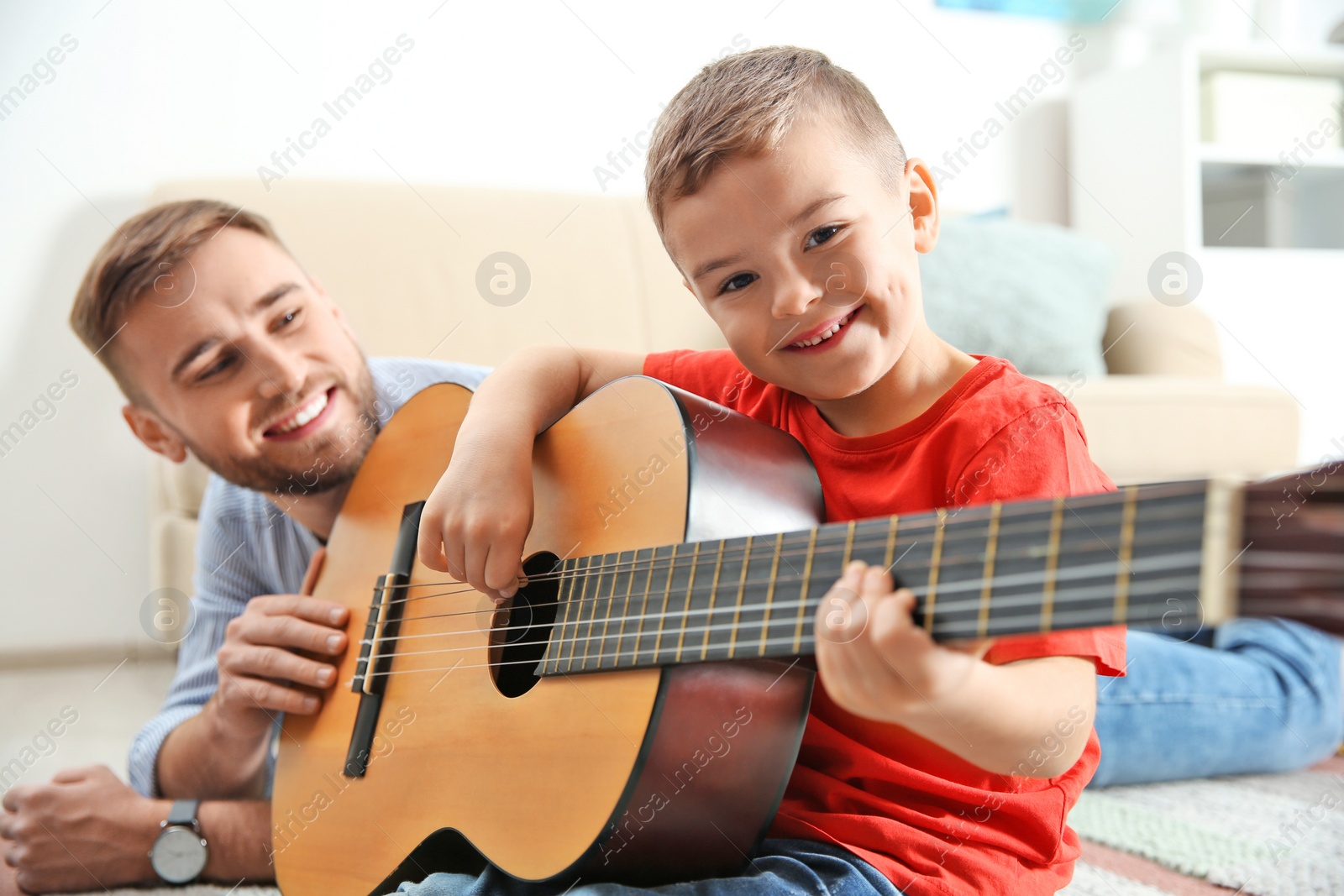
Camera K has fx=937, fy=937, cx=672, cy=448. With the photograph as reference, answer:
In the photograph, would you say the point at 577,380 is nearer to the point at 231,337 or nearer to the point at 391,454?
the point at 391,454

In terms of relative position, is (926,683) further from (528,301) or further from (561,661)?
(528,301)

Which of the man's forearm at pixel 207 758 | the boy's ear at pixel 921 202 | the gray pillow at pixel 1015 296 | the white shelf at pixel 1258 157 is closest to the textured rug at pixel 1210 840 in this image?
the man's forearm at pixel 207 758

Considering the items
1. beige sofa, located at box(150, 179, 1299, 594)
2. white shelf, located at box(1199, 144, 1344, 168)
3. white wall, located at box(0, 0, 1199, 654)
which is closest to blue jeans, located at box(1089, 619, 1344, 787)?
beige sofa, located at box(150, 179, 1299, 594)

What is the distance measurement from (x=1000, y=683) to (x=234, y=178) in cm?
177

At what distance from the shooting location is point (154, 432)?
4.18 ft

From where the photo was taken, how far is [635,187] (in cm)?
232

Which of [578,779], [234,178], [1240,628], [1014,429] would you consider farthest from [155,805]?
[1240,628]

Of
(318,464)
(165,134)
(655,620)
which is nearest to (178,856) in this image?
(318,464)

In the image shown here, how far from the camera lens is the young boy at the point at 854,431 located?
0.63 meters

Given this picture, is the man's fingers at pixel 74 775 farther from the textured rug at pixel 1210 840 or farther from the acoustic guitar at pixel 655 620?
the acoustic guitar at pixel 655 620

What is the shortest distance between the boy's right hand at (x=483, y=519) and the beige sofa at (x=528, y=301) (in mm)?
1009

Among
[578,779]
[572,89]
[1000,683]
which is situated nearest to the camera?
[1000,683]

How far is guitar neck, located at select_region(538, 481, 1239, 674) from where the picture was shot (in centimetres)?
41

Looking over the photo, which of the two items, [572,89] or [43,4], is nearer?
[43,4]
